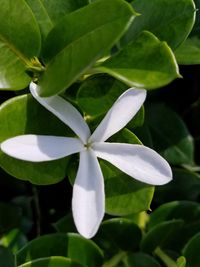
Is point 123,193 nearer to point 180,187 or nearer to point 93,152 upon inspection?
point 93,152

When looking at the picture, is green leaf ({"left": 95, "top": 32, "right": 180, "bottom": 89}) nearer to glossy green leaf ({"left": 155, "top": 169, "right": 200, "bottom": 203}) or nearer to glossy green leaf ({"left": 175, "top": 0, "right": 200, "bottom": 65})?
glossy green leaf ({"left": 175, "top": 0, "right": 200, "bottom": 65})

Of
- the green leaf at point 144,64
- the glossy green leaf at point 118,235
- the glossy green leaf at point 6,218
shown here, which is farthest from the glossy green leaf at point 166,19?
the glossy green leaf at point 6,218

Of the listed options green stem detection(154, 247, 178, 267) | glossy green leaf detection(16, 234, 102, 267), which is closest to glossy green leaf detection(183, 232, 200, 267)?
green stem detection(154, 247, 178, 267)

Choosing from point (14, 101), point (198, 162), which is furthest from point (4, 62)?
point (198, 162)

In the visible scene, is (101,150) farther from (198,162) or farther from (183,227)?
(198,162)

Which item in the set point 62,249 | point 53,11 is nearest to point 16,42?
point 53,11

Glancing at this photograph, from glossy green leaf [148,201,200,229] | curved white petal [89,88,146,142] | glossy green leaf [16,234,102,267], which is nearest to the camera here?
curved white petal [89,88,146,142]
